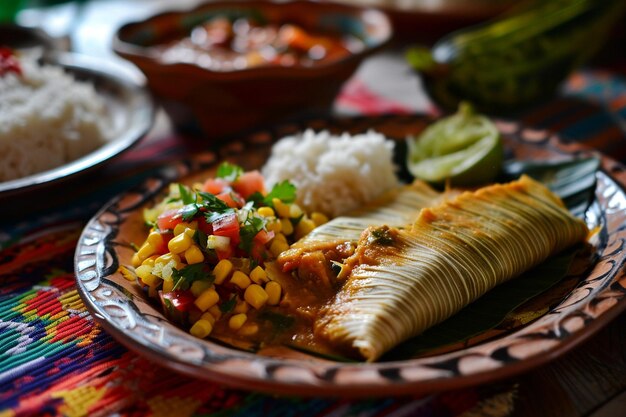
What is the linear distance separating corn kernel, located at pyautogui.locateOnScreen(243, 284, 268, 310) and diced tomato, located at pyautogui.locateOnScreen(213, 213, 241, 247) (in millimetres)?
214

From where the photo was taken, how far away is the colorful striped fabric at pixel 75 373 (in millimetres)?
2215

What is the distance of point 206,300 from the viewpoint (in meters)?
2.45

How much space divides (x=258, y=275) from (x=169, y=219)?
0.49m

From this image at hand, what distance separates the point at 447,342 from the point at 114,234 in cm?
162

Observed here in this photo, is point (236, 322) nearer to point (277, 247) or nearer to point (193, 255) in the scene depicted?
point (193, 255)

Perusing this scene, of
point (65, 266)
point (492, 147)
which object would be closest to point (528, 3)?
point (492, 147)

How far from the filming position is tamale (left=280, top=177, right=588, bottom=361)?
2.31m

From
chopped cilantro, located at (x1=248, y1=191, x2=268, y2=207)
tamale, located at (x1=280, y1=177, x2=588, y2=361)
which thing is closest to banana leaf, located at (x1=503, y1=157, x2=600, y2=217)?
tamale, located at (x1=280, y1=177, x2=588, y2=361)

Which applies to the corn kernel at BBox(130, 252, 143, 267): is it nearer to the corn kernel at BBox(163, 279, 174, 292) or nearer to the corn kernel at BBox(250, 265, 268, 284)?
the corn kernel at BBox(163, 279, 174, 292)

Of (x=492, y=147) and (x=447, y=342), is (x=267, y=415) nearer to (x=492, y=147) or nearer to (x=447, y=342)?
(x=447, y=342)

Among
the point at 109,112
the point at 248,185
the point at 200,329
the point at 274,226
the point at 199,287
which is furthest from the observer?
the point at 109,112

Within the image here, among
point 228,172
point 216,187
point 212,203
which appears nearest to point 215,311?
point 212,203

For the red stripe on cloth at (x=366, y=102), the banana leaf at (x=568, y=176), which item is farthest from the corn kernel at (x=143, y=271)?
the red stripe on cloth at (x=366, y=102)

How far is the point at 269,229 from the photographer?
278 cm
